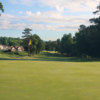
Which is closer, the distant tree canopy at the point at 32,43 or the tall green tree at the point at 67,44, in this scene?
the distant tree canopy at the point at 32,43

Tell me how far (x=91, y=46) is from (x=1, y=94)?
41267mm

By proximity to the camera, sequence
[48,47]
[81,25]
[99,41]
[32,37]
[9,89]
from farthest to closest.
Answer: [48,47] → [32,37] → [81,25] → [99,41] → [9,89]

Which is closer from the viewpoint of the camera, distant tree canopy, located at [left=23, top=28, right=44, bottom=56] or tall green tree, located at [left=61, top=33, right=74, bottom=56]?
distant tree canopy, located at [left=23, top=28, right=44, bottom=56]

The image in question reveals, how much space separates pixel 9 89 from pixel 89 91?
347 centimetres

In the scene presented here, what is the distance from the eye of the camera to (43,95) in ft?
23.4

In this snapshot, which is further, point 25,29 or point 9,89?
point 25,29

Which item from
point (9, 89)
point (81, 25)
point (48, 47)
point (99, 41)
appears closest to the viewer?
point (9, 89)

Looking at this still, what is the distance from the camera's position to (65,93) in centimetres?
745

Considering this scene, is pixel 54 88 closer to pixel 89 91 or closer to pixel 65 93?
pixel 65 93

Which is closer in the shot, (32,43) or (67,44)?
(32,43)

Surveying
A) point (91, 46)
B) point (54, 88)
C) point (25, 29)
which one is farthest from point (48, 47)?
point (54, 88)

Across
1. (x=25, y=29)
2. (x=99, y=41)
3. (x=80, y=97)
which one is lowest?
(x=80, y=97)

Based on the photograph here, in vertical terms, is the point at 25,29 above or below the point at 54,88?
above

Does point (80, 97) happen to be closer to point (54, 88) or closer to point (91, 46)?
point (54, 88)
